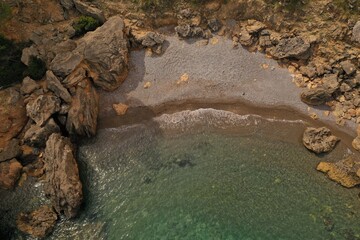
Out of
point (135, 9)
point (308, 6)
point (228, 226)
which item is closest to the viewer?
point (228, 226)

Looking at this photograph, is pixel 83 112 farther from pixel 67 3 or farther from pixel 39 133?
pixel 67 3

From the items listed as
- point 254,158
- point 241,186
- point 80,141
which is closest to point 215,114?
point 254,158

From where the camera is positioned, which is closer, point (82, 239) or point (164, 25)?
point (82, 239)

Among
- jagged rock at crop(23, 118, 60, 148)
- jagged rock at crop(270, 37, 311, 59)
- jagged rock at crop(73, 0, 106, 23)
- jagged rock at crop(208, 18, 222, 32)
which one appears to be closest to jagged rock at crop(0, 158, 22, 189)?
jagged rock at crop(23, 118, 60, 148)

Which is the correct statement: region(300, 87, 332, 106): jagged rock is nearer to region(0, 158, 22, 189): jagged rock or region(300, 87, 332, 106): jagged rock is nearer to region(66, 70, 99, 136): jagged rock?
region(66, 70, 99, 136): jagged rock

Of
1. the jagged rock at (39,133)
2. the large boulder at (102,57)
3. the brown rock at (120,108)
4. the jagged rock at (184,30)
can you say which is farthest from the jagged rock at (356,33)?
the jagged rock at (39,133)

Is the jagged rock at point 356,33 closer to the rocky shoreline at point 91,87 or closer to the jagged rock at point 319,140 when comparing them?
the rocky shoreline at point 91,87

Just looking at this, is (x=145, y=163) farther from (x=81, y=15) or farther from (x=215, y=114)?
(x=81, y=15)
